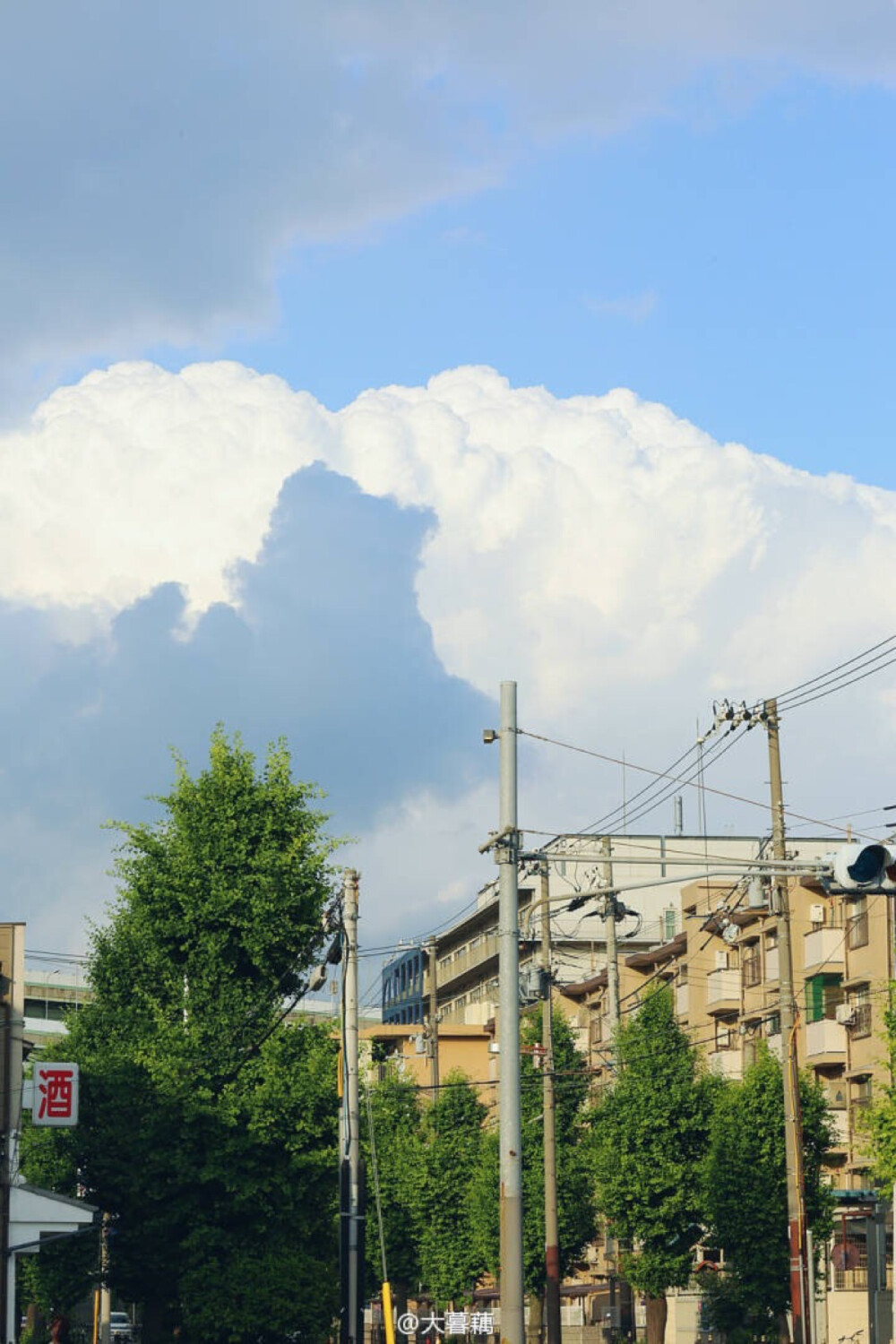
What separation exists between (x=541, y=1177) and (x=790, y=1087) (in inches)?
1058

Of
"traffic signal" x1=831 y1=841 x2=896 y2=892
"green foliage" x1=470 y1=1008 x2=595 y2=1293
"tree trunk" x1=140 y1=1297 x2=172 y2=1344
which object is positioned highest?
"traffic signal" x1=831 y1=841 x2=896 y2=892

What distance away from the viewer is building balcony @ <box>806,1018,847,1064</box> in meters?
69.0

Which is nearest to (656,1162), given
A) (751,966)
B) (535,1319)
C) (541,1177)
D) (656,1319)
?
(656,1319)

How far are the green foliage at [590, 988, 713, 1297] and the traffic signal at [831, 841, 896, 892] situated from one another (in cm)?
3996

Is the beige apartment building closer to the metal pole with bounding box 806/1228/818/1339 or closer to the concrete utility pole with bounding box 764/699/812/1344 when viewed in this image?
the metal pole with bounding box 806/1228/818/1339

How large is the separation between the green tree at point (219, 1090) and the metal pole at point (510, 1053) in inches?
730

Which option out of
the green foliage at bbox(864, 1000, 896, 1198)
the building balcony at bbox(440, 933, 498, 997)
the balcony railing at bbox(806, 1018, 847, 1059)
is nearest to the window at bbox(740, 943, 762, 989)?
the balcony railing at bbox(806, 1018, 847, 1059)

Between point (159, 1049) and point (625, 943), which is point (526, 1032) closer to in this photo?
point (159, 1049)

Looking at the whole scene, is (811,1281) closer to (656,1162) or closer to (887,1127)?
(656,1162)

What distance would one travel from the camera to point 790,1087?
147ft

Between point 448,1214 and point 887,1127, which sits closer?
point 887,1127

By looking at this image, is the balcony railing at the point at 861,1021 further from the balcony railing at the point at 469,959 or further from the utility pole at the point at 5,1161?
the balcony railing at the point at 469,959

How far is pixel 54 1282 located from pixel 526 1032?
2603 centimetres

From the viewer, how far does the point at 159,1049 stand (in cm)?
4419
